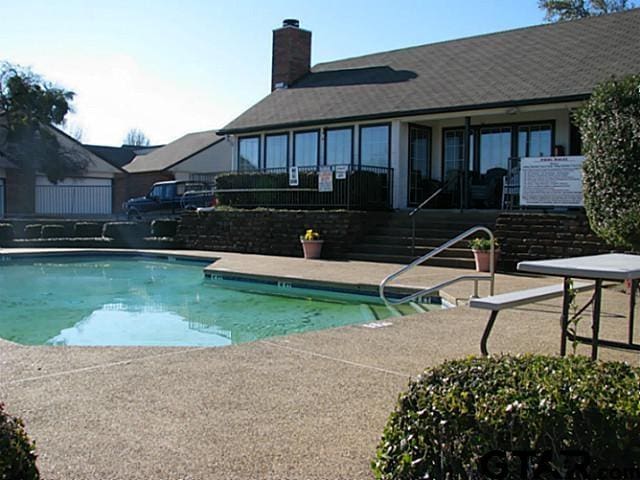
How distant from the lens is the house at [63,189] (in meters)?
29.5

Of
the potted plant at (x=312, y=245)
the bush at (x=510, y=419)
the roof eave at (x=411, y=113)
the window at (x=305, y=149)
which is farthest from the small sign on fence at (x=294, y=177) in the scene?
the bush at (x=510, y=419)

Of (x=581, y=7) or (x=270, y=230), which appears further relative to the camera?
(x=581, y=7)

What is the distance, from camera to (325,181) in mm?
16734

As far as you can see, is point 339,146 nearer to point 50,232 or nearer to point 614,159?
point 50,232

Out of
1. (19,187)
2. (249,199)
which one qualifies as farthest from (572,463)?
(19,187)

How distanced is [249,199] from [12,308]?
31.5 feet

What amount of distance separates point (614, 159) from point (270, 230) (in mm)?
12305

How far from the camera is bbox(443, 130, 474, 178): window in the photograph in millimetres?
17828

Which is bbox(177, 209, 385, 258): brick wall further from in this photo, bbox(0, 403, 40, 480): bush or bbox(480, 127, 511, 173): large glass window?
bbox(0, 403, 40, 480): bush

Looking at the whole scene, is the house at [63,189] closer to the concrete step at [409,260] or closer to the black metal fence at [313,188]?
the black metal fence at [313,188]

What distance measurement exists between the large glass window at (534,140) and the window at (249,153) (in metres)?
8.33

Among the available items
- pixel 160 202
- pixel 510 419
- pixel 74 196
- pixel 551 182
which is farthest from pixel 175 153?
pixel 510 419

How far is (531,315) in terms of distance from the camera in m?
7.09

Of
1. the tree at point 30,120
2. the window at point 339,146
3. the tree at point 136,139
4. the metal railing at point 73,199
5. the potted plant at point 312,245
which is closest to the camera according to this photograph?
the potted plant at point 312,245
